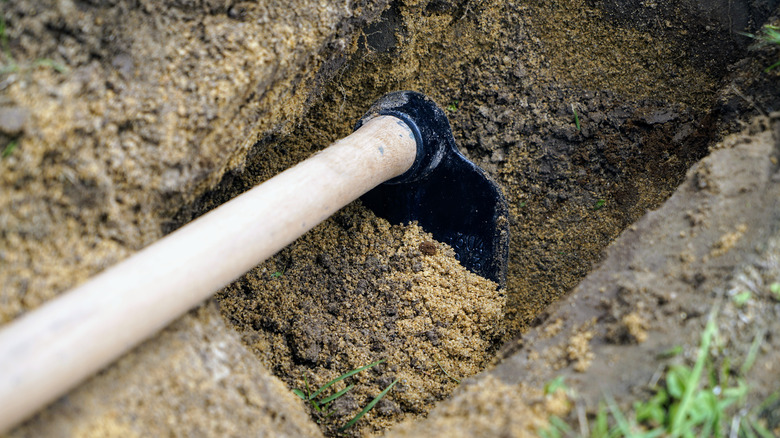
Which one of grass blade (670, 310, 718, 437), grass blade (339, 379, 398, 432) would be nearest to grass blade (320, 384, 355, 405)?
grass blade (339, 379, 398, 432)

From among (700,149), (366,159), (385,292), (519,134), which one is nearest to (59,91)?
(366,159)

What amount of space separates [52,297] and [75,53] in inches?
25.8

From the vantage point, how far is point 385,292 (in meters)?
2.24

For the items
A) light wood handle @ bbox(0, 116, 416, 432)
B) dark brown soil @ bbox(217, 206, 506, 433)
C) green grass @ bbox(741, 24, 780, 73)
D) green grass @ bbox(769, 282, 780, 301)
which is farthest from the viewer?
dark brown soil @ bbox(217, 206, 506, 433)

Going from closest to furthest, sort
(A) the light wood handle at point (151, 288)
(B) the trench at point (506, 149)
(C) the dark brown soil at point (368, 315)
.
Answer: (A) the light wood handle at point (151, 288) → (C) the dark brown soil at point (368, 315) → (B) the trench at point (506, 149)

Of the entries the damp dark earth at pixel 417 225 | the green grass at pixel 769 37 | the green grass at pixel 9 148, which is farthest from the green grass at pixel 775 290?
the green grass at pixel 9 148

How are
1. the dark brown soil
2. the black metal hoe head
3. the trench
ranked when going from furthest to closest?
the black metal hoe head
the trench
the dark brown soil

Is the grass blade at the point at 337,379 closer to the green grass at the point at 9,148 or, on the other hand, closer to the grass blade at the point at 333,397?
the grass blade at the point at 333,397

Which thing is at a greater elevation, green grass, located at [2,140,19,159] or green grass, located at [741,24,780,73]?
green grass, located at [741,24,780,73]

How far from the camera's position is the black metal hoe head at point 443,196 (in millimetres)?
2320

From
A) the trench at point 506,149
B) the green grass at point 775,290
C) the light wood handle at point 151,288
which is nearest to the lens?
the light wood handle at point 151,288

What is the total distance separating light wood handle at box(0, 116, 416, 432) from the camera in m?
1.06

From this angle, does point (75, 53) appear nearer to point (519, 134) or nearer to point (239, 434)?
point (239, 434)

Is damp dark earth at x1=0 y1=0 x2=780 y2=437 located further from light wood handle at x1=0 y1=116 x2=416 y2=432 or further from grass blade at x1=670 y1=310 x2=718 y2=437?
light wood handle at x1=0 y1=116 x2=416 y2=432
